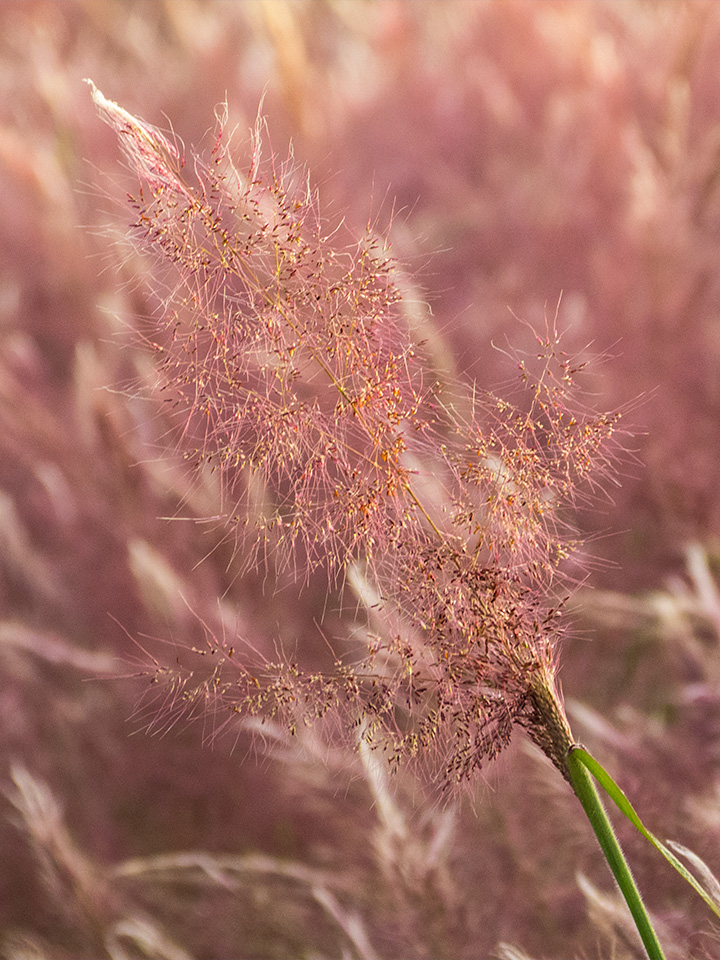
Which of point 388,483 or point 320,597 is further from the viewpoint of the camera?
point 320,597

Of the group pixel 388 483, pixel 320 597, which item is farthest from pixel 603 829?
pixel 320 597

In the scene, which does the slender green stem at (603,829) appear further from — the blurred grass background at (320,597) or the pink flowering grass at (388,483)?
the blurred grass background at (320,597)

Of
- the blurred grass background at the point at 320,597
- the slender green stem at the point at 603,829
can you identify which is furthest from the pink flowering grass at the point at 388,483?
the blurred grass background at the point at 320,597


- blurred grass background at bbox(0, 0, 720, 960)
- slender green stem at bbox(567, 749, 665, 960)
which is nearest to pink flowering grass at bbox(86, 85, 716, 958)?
slender green stem at bbox(567, 749, 665, 960)

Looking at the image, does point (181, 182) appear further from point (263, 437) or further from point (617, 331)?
point (617, 331)

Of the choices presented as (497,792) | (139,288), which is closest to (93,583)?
(139,288)

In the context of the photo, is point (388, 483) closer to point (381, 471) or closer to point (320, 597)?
point (381, 471)
